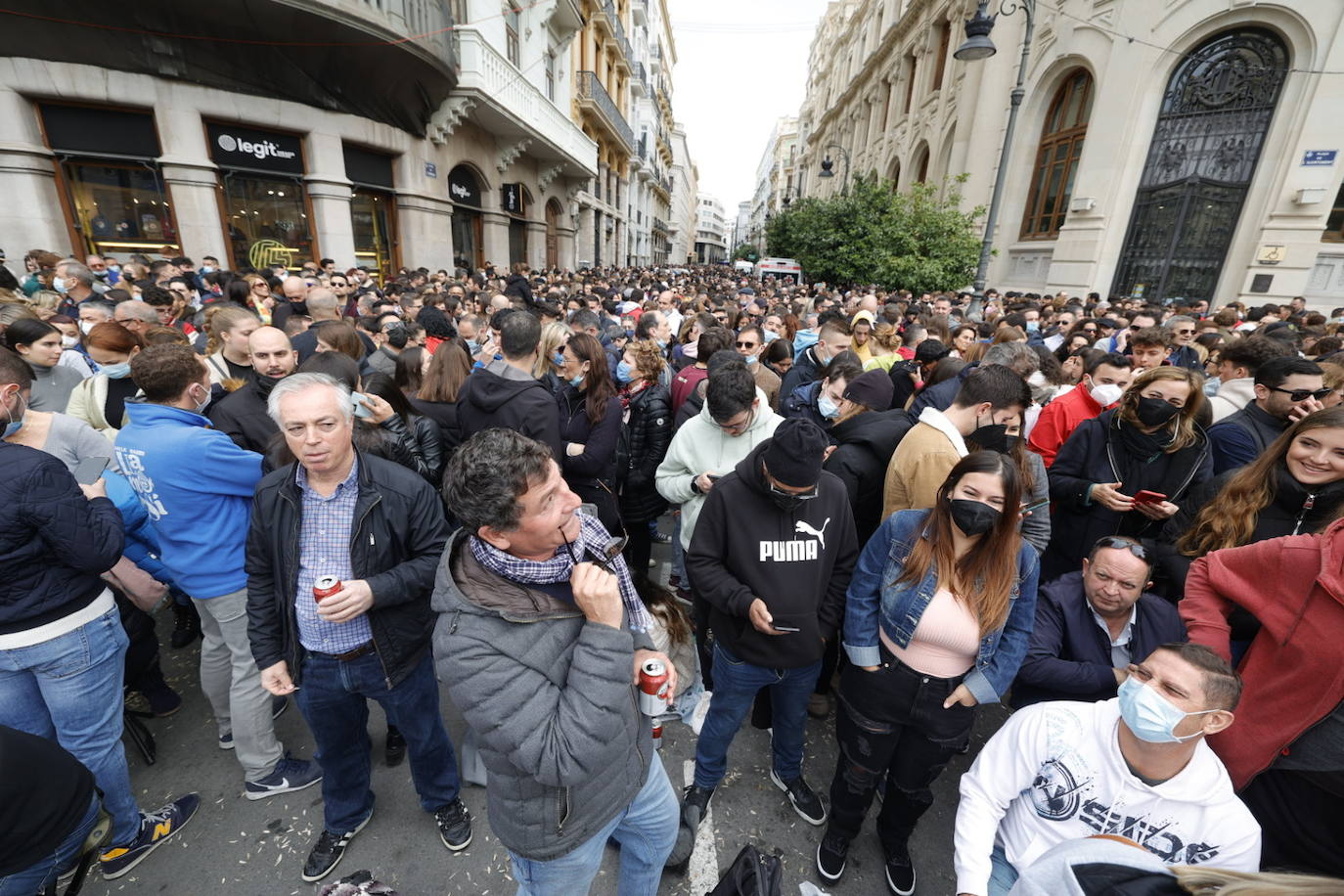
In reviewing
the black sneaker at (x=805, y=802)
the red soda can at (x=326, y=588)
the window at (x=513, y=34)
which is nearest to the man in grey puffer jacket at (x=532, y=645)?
the red soda can at (x=326, y=588)

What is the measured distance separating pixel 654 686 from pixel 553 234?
86.4ft

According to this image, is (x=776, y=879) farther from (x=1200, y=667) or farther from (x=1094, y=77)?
(x=1094, y=77)

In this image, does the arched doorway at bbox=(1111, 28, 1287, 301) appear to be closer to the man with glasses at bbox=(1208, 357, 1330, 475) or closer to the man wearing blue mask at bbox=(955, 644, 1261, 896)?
the man with glasses at bbox=(1208, 357, 1330, 475)

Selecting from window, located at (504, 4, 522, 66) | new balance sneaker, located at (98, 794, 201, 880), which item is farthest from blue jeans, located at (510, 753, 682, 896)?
window, located at (504, 4, 522, 66)

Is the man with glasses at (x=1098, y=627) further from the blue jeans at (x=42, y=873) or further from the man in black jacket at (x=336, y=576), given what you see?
the blue jeans at (x=42, y=873)

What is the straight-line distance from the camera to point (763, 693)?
3377mm

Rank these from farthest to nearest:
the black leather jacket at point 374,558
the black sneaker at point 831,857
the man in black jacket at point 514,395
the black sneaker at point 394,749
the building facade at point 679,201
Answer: the building facade at point 679,201
the man in black jacket at point 514,395
the black sneaker at point 394,749
the black sneaker at point 831,857
the black leather jacket at point 374,558

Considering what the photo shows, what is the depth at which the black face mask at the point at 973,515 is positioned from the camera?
207cm

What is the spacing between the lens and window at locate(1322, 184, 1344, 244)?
540 inches

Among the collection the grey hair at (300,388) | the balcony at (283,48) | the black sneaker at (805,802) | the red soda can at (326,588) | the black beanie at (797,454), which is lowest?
the black sneaker at (805,802)

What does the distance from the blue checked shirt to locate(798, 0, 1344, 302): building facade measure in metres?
19.5

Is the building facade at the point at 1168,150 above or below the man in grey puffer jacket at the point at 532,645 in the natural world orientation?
above

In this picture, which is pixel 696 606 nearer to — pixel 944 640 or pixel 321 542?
pixel 944 640

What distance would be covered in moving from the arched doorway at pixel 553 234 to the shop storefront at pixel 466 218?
19.4 feet
